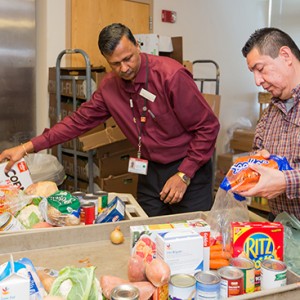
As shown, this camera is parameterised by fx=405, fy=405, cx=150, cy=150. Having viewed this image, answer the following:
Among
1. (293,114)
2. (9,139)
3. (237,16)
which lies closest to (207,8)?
(237,16)

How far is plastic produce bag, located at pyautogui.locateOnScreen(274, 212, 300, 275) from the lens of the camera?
48.1 inches

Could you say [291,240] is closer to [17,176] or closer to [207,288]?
[207,288]

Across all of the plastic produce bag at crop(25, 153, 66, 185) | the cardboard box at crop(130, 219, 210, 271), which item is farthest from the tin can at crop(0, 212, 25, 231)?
the plastic produce bag at crop(25, 153, 66, 185)

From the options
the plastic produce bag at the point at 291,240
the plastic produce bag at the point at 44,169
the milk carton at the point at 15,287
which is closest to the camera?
the milk carton at the point at 15,287

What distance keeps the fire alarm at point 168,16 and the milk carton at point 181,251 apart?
3538 mm

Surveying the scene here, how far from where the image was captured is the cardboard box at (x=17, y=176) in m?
1.77

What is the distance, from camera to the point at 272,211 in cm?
156

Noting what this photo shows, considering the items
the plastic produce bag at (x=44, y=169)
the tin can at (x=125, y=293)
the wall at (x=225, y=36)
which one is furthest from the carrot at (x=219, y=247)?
the wall at (x=225, y=36)

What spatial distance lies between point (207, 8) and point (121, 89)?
2.97 meters

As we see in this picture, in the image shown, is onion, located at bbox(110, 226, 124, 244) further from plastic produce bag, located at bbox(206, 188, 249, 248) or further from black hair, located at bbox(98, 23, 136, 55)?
black hair, located at bbox(98, 23, 136, 55)

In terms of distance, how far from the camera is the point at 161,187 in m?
2.16

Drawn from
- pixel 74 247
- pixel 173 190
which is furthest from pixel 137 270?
pixel 173 190

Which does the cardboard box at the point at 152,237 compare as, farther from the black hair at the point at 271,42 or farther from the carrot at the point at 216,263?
the black hair at the point at 271,42

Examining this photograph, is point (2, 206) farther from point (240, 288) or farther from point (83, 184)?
point (83, 184)
